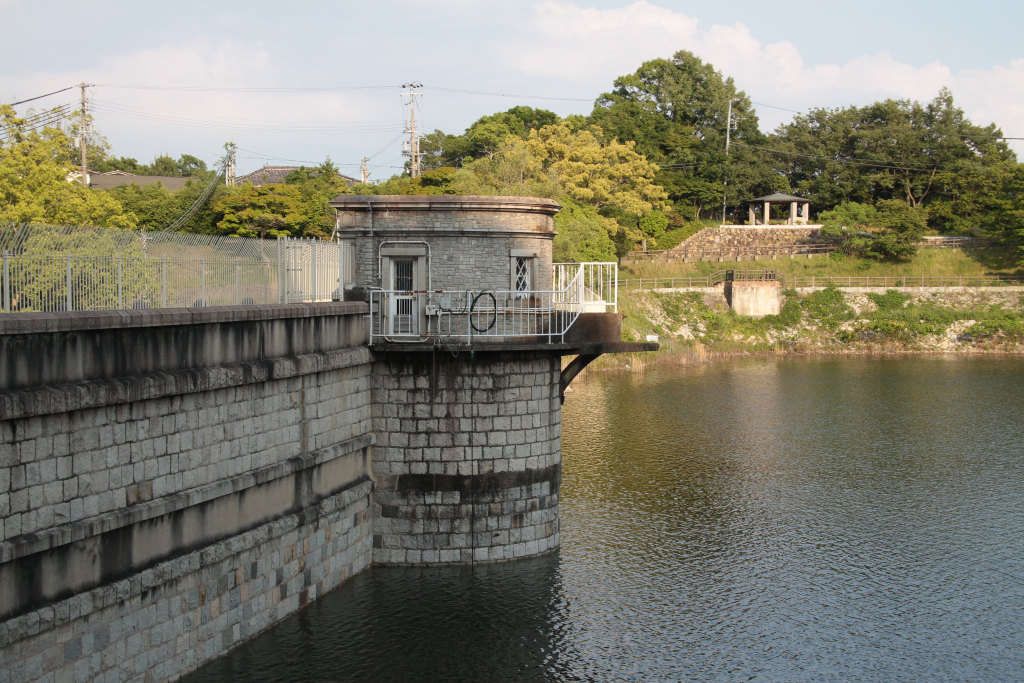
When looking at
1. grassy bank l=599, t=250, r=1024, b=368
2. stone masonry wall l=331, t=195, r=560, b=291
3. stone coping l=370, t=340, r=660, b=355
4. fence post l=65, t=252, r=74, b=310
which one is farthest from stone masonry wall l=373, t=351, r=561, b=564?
grassy bank l=599, t=250, r=1024, b=368

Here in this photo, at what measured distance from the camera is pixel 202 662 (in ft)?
44.4

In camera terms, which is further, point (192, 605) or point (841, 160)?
point (841, 160)

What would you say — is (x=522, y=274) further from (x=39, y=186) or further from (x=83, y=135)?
(x=83, y=135)

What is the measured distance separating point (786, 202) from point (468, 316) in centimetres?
6518

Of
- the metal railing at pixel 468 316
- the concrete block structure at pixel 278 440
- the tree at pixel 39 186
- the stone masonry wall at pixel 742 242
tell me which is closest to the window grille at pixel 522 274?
the concrete block structure at pixel 278 440

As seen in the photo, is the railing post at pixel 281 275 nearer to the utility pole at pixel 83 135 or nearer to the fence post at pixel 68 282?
the fence post at pixel 68 282

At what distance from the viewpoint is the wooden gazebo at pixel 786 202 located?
251 ft

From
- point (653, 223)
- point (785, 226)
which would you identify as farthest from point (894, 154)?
point (653, 223)

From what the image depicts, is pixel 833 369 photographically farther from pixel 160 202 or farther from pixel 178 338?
pixel 178 338

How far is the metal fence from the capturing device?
13180mm

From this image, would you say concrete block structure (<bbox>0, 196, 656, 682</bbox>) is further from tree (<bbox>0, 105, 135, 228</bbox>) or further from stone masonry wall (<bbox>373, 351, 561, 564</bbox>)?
tree (<bbox>0, 105, 135, 228</bbox>)

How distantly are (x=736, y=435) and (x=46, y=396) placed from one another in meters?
23.9

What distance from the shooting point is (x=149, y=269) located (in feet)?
48.5

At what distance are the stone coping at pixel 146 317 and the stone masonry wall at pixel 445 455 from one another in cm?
231
